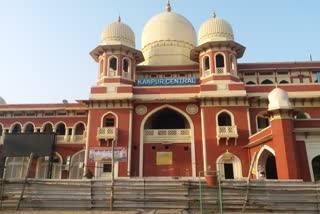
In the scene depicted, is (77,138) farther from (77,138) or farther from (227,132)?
(227,132)

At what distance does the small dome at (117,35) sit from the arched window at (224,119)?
10316mm

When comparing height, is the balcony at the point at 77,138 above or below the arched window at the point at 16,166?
above

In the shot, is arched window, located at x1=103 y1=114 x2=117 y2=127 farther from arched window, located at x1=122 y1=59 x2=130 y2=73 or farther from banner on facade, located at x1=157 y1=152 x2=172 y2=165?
arched window, located at x1=122 y1=59 x2=130 y2=73

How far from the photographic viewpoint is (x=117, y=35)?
27.3m

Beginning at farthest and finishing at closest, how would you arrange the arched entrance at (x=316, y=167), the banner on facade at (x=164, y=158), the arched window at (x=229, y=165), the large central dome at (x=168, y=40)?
the large central dome at (x=168, y=40) → the banner on facade at (x=164, y=158) → the arched window at (x=229, y=165) → the arched entrance at (x=316, y=167)

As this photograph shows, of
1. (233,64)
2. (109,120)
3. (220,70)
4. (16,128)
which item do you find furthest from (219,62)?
(16,128)

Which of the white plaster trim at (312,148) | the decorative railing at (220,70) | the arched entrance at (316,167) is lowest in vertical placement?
the arched entrance at (316,167)

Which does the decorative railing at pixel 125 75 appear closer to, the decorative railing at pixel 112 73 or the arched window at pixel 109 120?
the decorative railing at pixel 112 73

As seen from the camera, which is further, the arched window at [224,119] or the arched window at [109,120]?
the arched window at [109,120]

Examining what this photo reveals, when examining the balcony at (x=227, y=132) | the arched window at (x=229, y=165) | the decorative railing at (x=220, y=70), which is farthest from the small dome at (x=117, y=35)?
the arched window at (x=229, y=165)

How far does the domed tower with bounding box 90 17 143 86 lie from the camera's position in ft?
85.6

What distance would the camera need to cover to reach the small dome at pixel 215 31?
26.7m

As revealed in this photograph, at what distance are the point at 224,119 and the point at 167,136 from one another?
4.67 meters

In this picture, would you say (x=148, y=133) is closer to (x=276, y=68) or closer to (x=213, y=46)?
(x=213, y=46)
